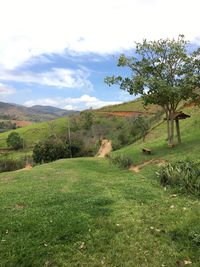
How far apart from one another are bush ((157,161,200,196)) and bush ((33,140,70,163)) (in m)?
36.7

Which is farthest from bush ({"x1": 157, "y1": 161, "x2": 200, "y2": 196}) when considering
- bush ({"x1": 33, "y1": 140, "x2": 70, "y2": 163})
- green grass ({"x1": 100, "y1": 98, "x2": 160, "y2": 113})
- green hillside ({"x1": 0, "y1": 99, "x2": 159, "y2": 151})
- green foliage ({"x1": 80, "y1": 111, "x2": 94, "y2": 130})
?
green grass ({"x1": 100, "y1": 98, "x2": 160, "y2": 113})

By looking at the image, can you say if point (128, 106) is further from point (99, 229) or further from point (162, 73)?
point (99, 229)

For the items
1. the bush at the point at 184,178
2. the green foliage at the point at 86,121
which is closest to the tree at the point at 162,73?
the bush at the point at 184,178

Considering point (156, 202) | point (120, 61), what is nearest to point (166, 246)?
point (156, 202)

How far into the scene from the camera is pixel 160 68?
28281 millimetres

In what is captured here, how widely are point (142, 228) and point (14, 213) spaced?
14.3 feet

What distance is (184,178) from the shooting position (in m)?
13.5

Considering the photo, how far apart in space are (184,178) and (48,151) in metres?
39.1

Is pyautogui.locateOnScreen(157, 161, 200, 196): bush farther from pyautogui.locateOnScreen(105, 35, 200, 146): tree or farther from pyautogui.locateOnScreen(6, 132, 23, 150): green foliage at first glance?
pyautogui.locateOnScreen(6, 132, 23, 150): green foliage

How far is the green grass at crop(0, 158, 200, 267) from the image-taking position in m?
7.10

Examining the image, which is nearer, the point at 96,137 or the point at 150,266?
the point at 150,266

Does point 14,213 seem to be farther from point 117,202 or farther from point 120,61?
point 120,61

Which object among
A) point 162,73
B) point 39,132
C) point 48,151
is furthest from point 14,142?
point 162,73

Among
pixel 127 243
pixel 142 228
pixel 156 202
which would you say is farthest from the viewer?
pixel 156 202
